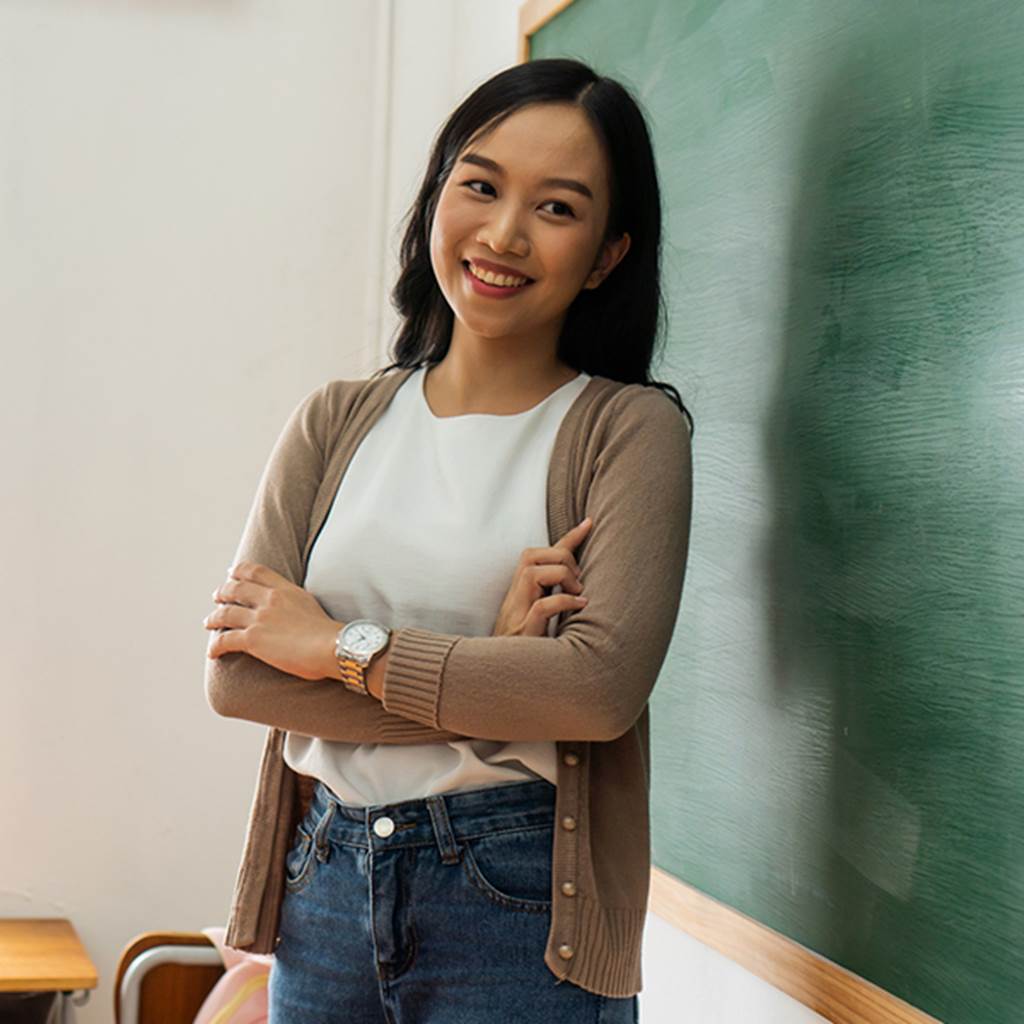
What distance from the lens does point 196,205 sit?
288cm

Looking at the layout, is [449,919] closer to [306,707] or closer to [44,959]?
[306,707]

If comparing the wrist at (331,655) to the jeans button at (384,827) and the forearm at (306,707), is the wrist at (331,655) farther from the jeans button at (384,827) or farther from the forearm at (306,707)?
the jeans button at (384,827)

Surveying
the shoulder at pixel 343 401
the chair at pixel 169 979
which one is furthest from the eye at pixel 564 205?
the chair at pixel 169 979

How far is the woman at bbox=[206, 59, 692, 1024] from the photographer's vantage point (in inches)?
→ 50.5

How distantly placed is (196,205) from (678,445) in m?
1.77

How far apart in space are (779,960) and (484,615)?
0.48m

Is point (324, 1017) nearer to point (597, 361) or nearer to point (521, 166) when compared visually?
point (597, 361)

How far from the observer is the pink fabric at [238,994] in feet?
6.90

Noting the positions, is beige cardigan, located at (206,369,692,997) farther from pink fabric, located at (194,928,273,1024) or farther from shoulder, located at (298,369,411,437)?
pink fabric, located at (194,928,273,1024)

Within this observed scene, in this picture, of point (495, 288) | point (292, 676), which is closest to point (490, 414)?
point (495, 288)

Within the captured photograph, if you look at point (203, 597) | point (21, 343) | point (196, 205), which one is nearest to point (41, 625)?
point (203, 597)

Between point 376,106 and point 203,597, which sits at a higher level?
point 376,106

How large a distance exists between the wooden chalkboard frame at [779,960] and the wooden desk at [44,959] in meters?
1.11

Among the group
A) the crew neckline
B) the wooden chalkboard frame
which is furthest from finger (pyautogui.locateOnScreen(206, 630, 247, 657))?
the wooden chalkboard frame
